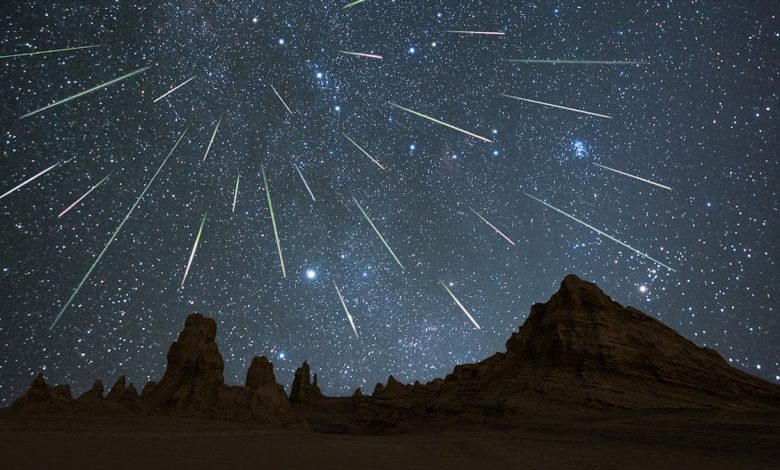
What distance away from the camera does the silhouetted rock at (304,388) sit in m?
53.4

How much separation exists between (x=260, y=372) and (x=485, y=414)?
19711 mm

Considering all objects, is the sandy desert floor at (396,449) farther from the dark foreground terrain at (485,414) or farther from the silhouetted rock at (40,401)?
the silhouetted rock at (40,401)

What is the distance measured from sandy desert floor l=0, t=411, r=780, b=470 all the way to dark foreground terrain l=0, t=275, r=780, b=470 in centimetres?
6

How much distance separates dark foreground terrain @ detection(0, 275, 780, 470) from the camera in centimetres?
1015

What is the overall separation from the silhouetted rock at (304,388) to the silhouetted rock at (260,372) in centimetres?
1816

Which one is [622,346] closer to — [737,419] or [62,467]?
[737,419]

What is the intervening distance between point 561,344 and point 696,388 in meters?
9.17

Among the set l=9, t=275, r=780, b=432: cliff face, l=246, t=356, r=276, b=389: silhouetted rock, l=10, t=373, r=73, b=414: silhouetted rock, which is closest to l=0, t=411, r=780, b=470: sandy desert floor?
l=10, t=373, r=73, b=414: silhouetted rock

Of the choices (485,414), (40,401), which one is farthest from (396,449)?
(40,401)

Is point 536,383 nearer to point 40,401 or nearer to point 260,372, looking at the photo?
point 260,372

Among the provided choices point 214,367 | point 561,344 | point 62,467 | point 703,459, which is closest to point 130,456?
point 62,467

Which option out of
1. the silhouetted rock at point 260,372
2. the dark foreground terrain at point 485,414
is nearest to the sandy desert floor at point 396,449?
the dark foreground terrain at point 485,414

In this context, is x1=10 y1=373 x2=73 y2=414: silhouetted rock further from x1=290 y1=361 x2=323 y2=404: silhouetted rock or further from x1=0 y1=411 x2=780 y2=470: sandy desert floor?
x1=290 y1=361 x2=323 y2=404: silhouetted rock

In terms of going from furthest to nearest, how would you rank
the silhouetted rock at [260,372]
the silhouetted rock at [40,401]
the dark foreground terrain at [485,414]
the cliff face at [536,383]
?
the silhouetted rock at [260,372], the cliff face at [536,383], the silhouetted rock at [40,401], the dark foreground terrain at [485,414]
